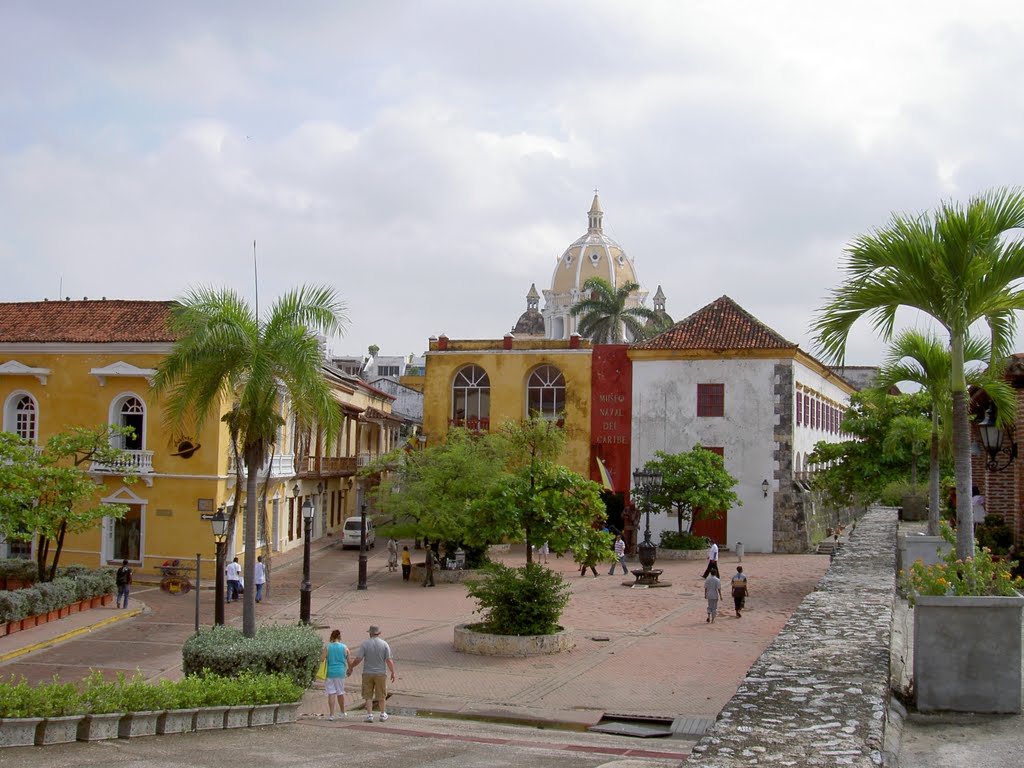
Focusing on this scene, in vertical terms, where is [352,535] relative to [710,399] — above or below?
below

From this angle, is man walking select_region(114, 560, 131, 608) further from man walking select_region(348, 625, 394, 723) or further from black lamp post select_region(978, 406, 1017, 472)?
black lamp post select_region(978, 406, 1017, 472)

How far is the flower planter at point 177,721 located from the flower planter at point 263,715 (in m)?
0.91

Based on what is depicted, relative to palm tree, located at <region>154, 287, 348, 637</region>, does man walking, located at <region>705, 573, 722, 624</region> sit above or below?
below

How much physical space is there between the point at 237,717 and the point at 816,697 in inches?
292

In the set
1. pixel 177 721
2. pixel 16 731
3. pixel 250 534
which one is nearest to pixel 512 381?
pixel 250 534

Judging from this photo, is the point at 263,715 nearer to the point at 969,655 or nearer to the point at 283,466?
the point at 969,655

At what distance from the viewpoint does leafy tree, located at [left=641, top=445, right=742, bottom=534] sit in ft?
101

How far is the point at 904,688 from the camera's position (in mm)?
7207

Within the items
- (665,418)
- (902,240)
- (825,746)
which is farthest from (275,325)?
(665,418)

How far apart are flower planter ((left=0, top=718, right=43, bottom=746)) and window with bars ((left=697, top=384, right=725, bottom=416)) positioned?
93.3 ft

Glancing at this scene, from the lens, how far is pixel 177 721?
10.5m

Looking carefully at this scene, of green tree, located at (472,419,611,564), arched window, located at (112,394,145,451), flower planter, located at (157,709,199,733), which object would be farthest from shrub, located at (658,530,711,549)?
flower planter, located at (157,709,199,733)

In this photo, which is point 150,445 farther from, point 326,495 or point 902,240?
point 902,240

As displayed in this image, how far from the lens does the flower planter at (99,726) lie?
9598 millimetres
